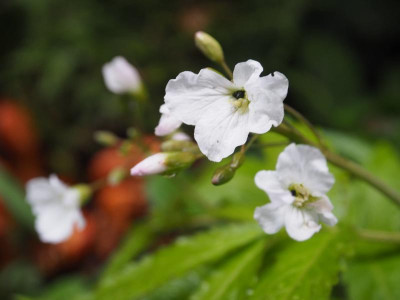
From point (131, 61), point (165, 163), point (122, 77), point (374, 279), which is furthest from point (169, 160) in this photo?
point (131, 61)

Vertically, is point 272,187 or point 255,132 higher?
point 255,132

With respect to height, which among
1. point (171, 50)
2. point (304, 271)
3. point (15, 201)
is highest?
point (304, 271)

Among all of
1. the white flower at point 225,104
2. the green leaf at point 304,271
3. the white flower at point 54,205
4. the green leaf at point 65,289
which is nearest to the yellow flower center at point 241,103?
the white flower at point 225,104

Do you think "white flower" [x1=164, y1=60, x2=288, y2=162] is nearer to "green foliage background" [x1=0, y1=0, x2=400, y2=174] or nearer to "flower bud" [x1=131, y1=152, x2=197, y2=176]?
"flower bud" [x1=131, y1=152, x2=197, y2=176]

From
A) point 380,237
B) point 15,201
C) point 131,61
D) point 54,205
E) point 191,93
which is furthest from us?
point 131,61

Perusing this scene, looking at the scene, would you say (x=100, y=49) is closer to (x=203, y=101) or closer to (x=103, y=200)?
(x=103, y=200)

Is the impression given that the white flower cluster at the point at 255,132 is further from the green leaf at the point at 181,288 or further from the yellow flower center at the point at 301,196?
the green leaf at the point at 181,288

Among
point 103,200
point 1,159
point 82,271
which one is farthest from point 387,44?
point 1,159

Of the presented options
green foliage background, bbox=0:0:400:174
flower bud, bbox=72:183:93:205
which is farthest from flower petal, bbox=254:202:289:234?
green foliage background, bbox=0:0:400:174

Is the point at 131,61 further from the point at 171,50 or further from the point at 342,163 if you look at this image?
the point at 342,163
